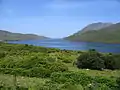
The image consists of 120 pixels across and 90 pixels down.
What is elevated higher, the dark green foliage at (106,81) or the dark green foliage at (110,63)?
the dark green foliage at (110,63)

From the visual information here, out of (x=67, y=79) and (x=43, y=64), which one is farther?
(x=43, y=64)

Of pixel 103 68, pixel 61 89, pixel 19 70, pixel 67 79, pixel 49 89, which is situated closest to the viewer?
pixel 61 89

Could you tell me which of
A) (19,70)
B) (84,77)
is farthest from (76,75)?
(19,70)

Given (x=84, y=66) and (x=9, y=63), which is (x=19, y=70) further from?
(x=84, y=66)

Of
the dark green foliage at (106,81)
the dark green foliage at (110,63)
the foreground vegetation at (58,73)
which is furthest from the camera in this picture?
the dark green foliage at (110,63)

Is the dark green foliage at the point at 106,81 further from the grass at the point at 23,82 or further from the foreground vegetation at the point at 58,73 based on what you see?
the grass at the point at 23,82

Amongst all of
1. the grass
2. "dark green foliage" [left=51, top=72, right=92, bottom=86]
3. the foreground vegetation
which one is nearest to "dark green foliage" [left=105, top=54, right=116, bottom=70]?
the foreground vegetation

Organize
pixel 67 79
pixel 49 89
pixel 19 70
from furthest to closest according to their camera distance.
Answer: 1. pixel 19 70
2. pixel 67 79
3. pixel 49 89

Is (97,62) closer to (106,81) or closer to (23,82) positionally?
(106,81)

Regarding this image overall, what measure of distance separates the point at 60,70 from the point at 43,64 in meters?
2.15

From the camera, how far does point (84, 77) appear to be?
66.7 ft

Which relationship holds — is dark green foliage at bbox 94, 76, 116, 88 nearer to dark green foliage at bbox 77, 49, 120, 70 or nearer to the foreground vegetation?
the foreground vegetation

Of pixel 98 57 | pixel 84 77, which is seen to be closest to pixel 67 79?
pixel 84 77

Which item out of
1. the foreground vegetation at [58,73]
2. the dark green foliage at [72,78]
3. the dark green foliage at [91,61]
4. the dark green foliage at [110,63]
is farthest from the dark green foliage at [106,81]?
the dark green foliage at [110,63]
